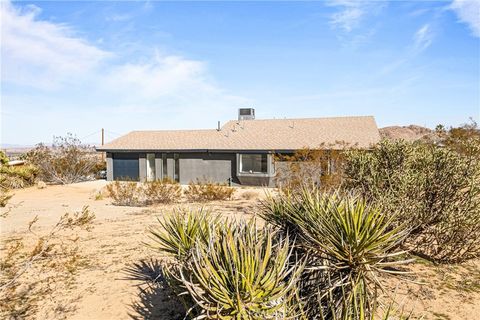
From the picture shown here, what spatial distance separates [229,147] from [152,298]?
725 inches

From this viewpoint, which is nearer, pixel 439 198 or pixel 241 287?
pixel 241 287

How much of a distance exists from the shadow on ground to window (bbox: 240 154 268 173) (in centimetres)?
1682

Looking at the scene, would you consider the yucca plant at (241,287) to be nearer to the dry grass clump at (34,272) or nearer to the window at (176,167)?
the dry grass clump at (34,272)

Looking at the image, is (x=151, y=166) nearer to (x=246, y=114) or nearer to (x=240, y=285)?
(x=246, y=114)

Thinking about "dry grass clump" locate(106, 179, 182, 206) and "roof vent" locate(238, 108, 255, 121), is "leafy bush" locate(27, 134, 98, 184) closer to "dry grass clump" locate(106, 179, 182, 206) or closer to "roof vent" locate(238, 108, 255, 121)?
"dry grass clump" locate(106, 179, 182, 206)

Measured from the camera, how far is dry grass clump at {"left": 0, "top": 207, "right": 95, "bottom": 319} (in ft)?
18.1

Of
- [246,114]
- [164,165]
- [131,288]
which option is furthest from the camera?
[246,114]

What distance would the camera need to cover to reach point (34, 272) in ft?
23.5

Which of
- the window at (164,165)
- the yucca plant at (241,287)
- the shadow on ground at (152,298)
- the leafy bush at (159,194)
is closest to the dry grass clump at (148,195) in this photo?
the leafy bush at (159,194)

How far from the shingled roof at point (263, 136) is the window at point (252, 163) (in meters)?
Result: 0.91

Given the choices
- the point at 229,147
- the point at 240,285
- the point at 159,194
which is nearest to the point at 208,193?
the point at 159,194

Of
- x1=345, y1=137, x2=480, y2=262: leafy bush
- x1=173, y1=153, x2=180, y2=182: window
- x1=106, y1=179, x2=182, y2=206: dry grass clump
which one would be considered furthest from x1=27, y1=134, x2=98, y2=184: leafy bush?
x1=345, y1=137, x2=480, y2=262: leafy bush

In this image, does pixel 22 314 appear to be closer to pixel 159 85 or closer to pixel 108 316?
pixel 108 316

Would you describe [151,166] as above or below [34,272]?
above
